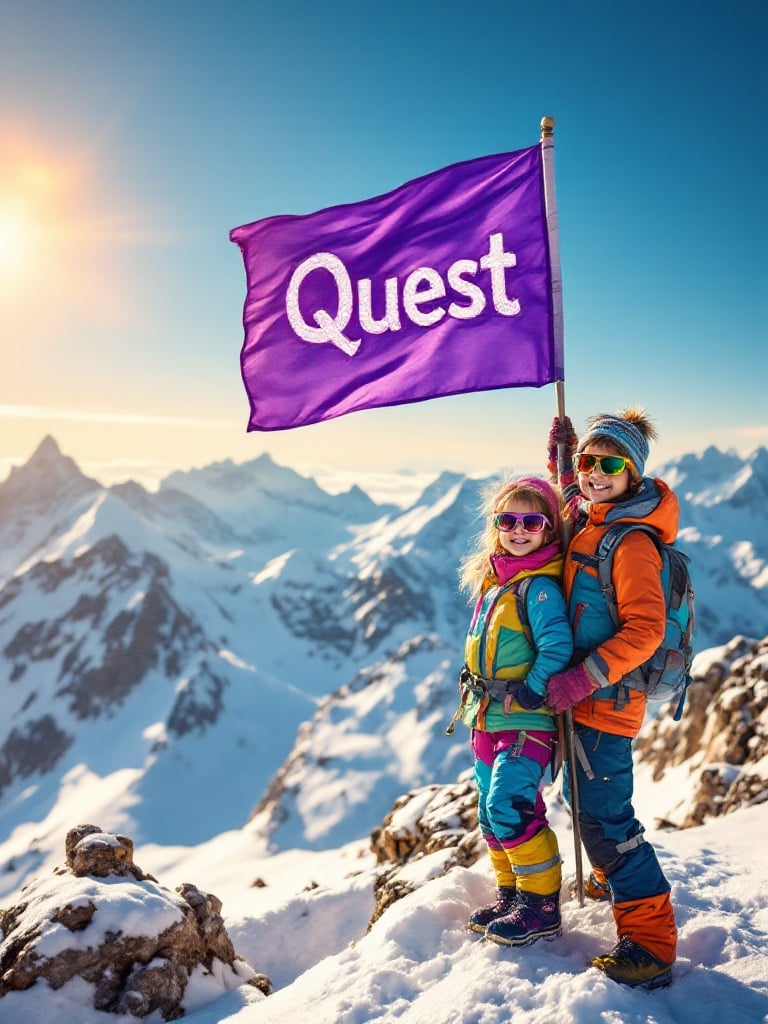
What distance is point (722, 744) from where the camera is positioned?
1605cm

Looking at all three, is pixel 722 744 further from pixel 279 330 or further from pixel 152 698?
pixel 152 698

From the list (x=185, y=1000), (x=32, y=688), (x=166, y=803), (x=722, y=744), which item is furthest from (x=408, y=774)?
(x=185, y=1000)

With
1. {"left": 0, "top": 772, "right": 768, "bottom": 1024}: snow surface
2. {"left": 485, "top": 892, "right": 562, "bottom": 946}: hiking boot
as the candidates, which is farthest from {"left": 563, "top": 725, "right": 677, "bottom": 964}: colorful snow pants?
{"left": 485, "top": 892, "right": 562, "bottom": 946}: hiking boot

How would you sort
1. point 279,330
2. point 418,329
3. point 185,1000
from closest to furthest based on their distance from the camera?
point 185,1000, point 418,329, point 279,330

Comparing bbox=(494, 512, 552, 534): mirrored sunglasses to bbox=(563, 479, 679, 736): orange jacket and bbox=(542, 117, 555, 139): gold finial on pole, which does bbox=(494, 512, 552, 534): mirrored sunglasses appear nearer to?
bbox=(563, 479, 679, 736): orange jacket

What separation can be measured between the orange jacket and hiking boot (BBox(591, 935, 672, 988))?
1445mm

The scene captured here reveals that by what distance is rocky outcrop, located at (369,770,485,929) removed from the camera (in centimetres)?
859

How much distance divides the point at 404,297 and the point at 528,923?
596 cm

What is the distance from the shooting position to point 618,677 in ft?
15.2

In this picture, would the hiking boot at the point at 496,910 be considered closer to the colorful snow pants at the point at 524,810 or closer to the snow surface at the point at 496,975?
the snow surface at the point at 496,975

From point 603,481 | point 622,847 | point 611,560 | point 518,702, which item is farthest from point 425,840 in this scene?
point 603,481

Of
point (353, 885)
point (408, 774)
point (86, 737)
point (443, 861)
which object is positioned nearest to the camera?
point (443, 861)

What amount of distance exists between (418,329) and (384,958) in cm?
582

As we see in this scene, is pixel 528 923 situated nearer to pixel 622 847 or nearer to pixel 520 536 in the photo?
pixel 622 847
